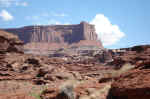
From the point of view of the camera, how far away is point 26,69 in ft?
76.6

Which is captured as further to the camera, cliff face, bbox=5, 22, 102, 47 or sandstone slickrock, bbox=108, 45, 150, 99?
cliff face, bbox=5, 22, 102, 47

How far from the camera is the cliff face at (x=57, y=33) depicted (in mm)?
144500

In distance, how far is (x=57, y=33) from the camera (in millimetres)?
152375

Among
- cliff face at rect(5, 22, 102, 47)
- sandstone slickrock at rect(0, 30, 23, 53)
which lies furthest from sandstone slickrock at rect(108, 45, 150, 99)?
cliff face at rect(5, 22, 102, 47)

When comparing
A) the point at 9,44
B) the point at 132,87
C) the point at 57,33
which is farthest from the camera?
the point at 57,33

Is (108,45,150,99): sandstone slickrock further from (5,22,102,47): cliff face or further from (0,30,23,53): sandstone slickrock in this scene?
(5,22,102,47): cliff face

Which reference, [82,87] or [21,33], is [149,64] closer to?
[82,87]

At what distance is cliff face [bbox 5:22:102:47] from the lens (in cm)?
14450

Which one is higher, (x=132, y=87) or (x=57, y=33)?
(x=57, y=33)

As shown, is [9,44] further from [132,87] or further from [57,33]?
[57,33]

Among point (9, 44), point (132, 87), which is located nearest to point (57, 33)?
point (9, 44)

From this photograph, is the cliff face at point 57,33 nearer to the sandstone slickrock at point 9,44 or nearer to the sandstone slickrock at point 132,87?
the sandstone slickrock at point 9,44

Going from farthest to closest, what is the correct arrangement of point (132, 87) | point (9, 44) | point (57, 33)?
point (57, 33) → point (9, 44) → point (132, 87)

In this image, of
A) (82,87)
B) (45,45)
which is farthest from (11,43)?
(45,45)
